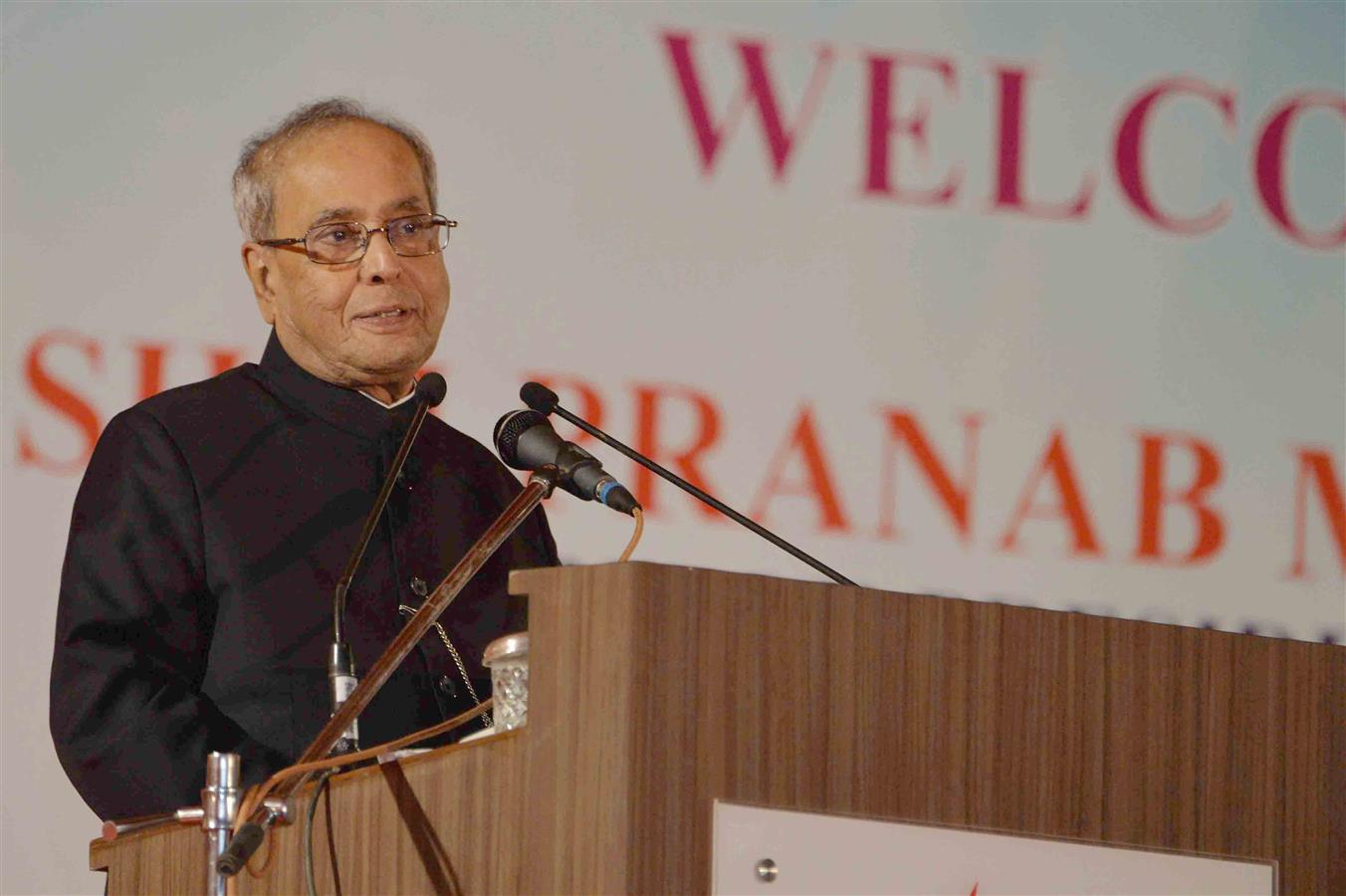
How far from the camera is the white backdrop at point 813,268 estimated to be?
3.62 m

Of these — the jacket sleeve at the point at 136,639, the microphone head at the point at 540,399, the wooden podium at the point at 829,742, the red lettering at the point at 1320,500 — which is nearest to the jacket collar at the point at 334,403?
the jacket sleeve at the point at 136,639

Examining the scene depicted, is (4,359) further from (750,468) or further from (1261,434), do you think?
(1261,434)

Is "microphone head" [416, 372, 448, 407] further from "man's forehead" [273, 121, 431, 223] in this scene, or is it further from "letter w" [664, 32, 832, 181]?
"letter w" [664, 32, 832, 181]

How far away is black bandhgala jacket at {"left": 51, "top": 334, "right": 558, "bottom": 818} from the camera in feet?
8.27

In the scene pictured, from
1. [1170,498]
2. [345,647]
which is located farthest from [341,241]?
[1170,498]

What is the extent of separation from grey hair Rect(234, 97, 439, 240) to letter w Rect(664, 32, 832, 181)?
2.83ft

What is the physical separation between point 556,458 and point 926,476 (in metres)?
1.75

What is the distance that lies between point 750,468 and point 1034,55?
0.99 metres

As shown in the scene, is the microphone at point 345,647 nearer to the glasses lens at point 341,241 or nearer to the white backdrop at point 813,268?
the glasses lens at point 341,241

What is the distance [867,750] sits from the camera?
1.85 meters

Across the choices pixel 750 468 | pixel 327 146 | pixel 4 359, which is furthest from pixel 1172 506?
pixel 4 359

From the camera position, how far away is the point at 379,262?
303 cm

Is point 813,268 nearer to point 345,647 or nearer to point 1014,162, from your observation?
point 1014,162

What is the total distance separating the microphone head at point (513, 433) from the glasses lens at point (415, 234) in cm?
73
